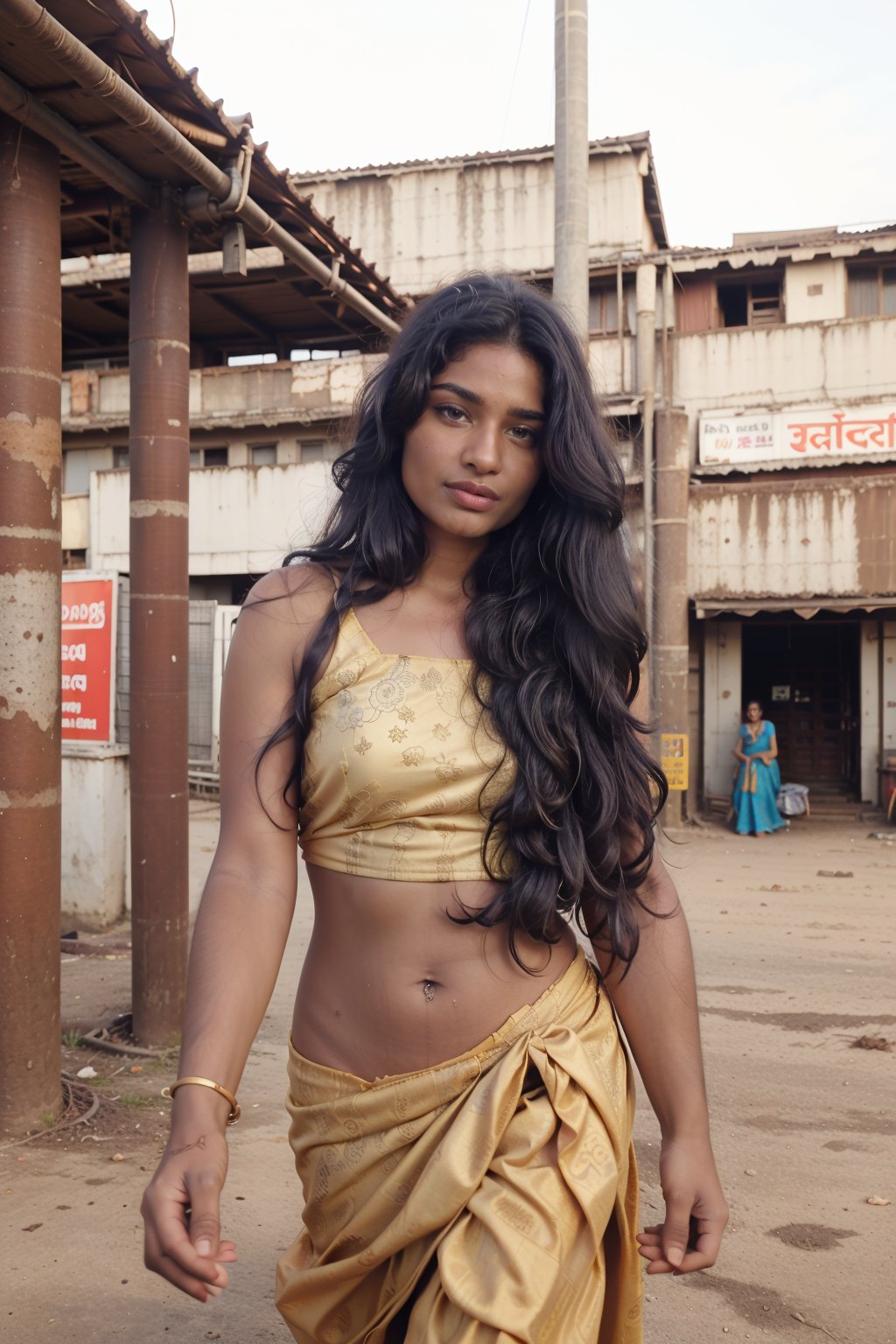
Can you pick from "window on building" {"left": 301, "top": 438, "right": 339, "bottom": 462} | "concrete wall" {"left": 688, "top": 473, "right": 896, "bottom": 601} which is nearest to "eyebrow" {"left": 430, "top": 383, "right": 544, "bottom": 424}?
"concrete wall" {"left": 688, "top": 473, "right": 896, "bottom": 601}

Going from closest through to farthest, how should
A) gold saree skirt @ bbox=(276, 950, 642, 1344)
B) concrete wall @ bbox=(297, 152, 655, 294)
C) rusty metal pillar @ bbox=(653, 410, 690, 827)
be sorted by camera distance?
gold saree skirt @ bbox=(276, 950, 642, 1344) < rusty metal pillar @ bbox=(653, 410, 690, 827) < concrete wall @ bbox=(297, 152, 655, 294)

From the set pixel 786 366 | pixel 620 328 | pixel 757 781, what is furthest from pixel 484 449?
pixel 786 366

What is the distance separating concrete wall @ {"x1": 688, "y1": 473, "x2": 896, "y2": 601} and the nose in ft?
44.8

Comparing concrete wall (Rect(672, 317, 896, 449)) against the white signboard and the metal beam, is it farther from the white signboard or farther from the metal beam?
the metal beam

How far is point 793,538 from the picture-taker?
1504cm

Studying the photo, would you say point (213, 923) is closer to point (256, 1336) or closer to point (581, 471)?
point (581, 471)

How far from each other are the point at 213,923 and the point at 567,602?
31.7 inches

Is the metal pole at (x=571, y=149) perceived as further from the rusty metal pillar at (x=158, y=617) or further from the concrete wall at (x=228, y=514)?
the concrete wall at (x=228, y=514)

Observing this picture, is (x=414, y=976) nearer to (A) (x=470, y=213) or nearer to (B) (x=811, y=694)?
(B) (x=811, y=694)

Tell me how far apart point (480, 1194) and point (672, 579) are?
13.1 meters

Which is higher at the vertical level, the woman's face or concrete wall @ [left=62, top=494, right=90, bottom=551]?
concrete wall @ [left=62, top=494, right=90, bottom=551]

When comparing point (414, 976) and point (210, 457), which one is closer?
point (414, 976)

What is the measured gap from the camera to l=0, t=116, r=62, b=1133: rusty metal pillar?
409 cm

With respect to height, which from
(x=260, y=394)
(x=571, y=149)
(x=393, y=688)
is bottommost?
(x=393, y=688)
